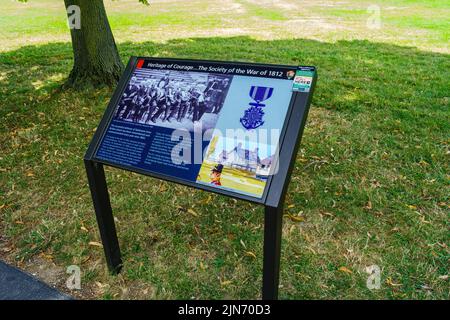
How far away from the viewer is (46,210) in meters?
3.84

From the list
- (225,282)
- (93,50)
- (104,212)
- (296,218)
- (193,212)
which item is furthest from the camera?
(93,50)

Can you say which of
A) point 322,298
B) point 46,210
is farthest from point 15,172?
point 322,298

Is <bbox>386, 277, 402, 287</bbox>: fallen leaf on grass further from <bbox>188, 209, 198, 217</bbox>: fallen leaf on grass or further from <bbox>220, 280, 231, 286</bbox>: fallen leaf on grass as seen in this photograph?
<bbox>188, 209, 198, 217</bbox>: fallen leaf on grass

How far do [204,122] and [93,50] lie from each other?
4654 millimetres

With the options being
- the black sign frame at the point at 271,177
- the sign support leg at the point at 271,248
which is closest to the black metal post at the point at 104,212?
the black sign frame at the point at 271,177

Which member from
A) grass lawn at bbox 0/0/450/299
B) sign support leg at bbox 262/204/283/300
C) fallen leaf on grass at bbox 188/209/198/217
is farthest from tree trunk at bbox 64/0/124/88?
sign support leg at bbox 262/204/283/300

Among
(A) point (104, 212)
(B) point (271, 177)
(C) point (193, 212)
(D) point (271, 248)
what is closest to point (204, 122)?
(B) point (271, 177)

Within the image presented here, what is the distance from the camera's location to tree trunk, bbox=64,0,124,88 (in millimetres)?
6215

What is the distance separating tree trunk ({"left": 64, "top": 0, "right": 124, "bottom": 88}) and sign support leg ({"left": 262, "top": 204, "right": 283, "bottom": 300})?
5016 millimetres

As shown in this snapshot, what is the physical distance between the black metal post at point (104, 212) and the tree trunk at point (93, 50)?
161 inches

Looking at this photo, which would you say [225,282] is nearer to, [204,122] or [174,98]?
[204,122]

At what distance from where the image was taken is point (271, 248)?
2.23 metres

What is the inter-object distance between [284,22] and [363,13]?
4.60m
